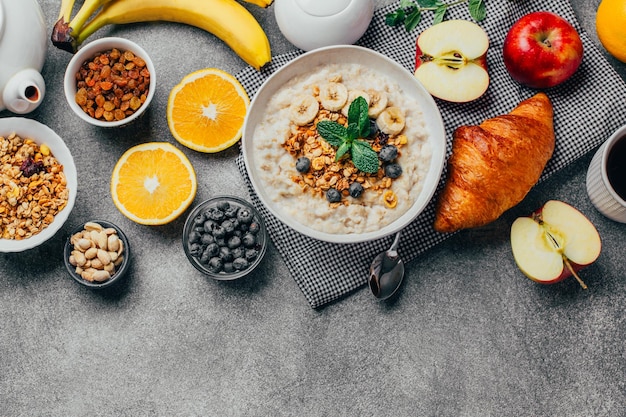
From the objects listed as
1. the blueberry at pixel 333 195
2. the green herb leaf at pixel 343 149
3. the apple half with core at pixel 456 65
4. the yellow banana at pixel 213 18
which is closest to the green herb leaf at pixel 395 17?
the apple half with core at pixel 456 65

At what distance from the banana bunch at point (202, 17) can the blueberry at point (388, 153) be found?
47cm

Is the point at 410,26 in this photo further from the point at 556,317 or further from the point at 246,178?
the point at 556,317

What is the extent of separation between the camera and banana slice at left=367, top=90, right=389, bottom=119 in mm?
1520

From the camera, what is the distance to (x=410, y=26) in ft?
5.68

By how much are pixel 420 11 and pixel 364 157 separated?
55cm

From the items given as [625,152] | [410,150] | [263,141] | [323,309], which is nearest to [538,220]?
[625,152]

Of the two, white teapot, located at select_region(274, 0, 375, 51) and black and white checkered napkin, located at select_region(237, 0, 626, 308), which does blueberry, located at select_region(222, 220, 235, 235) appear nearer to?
black and white checkered napkin, located at select_region(237, 0, 626, 308)

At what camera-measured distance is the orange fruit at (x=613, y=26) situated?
158 centimetres

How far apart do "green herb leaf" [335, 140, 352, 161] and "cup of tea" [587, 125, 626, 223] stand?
681 millimetres

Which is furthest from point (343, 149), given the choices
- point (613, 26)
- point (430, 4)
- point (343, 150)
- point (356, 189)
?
point (613, 26)

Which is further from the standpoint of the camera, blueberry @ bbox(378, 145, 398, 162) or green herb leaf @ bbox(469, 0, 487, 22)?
green herb leaf @ bbox(469, 0, 487, 22)

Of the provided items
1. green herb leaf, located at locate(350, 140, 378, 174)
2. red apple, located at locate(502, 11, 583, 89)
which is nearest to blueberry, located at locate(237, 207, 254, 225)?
green herb leaf, located at locate(350, 140, 378, 174)

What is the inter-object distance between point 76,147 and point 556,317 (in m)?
1.50

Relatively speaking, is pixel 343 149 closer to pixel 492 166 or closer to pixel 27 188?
pixel 492 166
